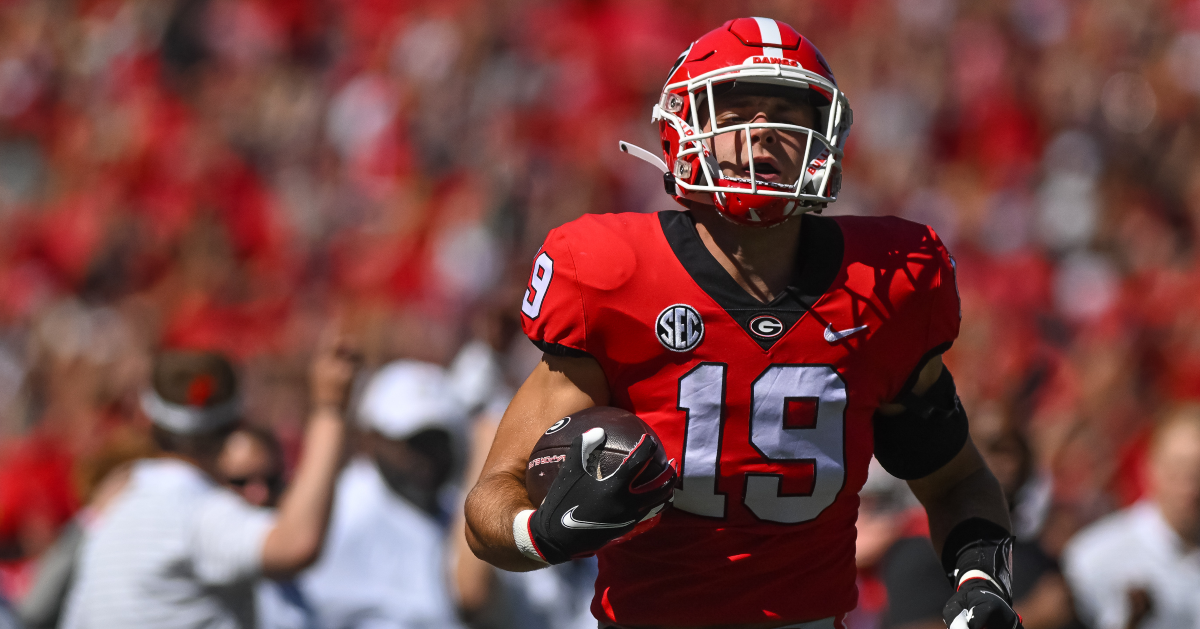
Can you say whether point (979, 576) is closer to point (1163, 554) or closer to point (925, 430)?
point (925, 430)

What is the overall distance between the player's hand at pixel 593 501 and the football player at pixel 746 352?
0.19m

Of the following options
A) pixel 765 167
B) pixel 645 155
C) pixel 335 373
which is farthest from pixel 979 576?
pixel 335 373

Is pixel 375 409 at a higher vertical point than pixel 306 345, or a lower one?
higher

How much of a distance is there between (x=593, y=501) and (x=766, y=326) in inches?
21.9

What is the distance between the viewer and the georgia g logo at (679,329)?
7.84ft

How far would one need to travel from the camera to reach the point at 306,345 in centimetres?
840

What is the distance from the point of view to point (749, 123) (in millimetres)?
2463

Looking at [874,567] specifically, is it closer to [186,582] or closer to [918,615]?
[918,615]

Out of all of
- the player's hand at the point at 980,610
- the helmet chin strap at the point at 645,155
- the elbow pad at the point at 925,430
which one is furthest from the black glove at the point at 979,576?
the helmet chin strap at the point at 645,155

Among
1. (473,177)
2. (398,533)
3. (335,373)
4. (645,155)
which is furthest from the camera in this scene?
(473,177)

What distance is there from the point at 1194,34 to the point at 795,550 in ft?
29.8

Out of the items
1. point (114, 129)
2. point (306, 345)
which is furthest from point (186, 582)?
point (114, 129)

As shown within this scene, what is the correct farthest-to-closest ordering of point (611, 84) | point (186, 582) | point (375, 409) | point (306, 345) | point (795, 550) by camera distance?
point (611, 84) → point (306, 345) → point (375, 409) → point (186, 582) → point (795, 550)

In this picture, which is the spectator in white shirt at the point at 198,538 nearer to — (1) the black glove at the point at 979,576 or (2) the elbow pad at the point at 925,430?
(2) the elbow pad at the point at 925,430
